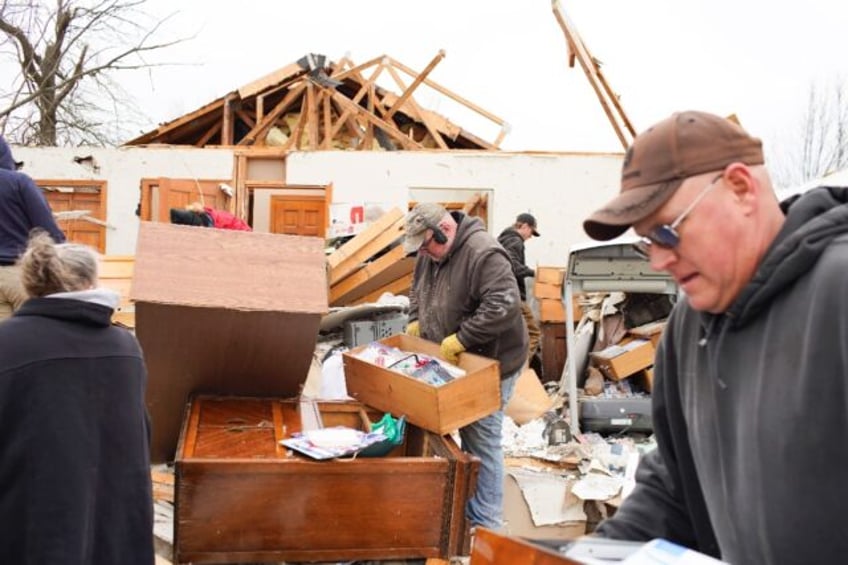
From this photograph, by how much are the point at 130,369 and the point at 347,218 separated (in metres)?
9.19

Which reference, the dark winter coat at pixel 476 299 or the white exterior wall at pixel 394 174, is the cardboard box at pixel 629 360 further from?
the white exterior wall at pixel 394 174

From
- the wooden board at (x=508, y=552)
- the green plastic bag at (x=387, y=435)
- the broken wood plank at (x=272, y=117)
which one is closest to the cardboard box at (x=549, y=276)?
the green plastic bag at (x=387, y=435)

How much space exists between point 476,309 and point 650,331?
294 cm

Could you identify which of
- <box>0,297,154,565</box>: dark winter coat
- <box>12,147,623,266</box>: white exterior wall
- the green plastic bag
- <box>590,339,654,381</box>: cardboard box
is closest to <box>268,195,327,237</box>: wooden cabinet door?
<box>12,147,623,266</box>: white exterior wall

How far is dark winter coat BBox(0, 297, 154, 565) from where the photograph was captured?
2.12m

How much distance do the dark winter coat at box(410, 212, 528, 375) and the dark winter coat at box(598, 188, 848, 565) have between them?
→ 7.80 feet

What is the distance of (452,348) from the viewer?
12.3 ft

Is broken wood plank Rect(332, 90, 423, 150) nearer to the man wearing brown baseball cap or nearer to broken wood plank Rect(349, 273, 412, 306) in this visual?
broken wood plank Rect(349, 273, 412, 306)

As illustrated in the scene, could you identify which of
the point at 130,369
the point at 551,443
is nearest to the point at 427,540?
the point at 130,369

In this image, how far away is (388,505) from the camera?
2770 mm

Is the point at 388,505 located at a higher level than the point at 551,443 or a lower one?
higher

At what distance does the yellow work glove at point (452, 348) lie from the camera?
374 cm

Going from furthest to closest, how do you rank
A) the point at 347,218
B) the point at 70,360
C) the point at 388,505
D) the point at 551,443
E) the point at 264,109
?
the point at 264,109
the point at 347,218
the point at 551,443
the point at 388,505
the point at 70,360

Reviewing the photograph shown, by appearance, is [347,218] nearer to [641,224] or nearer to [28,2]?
[28,2]
